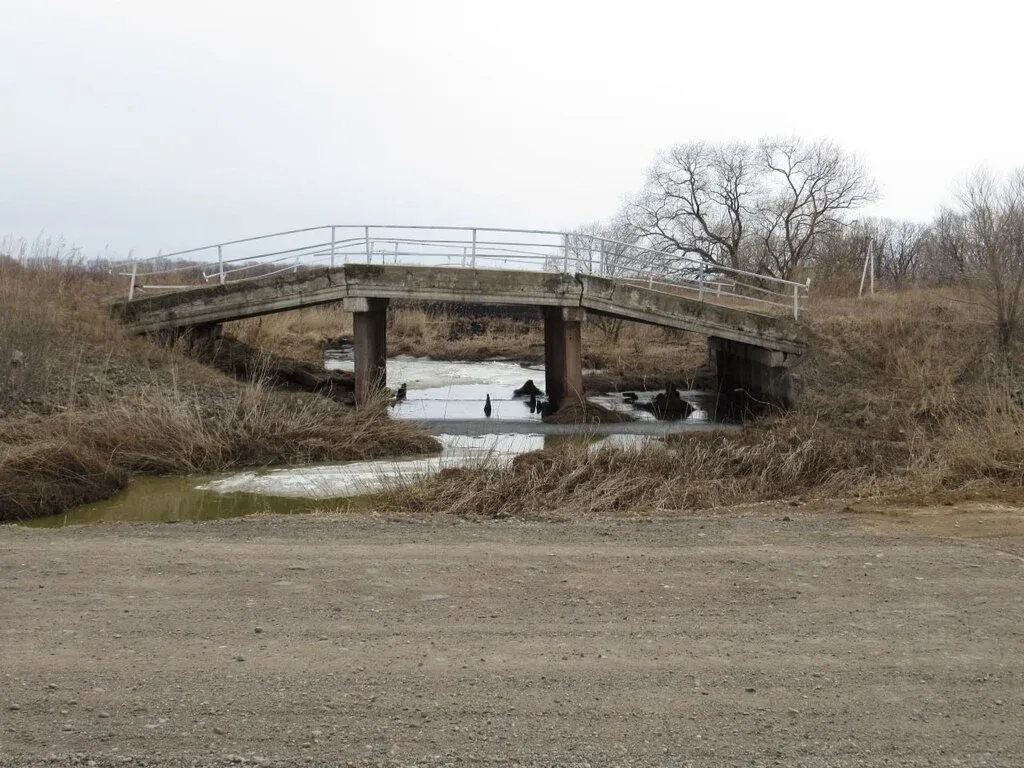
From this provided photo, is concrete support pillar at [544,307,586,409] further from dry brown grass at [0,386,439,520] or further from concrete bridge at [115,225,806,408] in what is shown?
dry brown grass at [0,386,439,520]

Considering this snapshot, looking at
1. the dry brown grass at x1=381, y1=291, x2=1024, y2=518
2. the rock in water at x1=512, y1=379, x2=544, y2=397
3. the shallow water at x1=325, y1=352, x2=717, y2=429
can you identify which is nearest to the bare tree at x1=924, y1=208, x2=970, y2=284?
the dry brown grass at x1=381, y1=291, x2=1024, y2=518

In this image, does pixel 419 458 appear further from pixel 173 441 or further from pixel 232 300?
pixel 232 300

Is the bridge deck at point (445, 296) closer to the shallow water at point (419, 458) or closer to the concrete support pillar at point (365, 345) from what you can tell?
the concrete support pillar at point (365, 345)

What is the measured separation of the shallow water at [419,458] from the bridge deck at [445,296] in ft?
8.81

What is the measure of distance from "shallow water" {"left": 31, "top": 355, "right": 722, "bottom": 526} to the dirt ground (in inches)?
154

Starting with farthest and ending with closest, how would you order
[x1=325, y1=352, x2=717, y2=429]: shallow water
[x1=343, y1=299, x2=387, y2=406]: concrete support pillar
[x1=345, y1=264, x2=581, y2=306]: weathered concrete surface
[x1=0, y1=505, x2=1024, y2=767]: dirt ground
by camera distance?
1. [x1=325, y1=352, x2=717, y2=429]: shallow water
2. [x1=343, y1=299, x2=387, y2=406]: concrete support pillar
3. [x1=345, y1=264, x2=581, y2=306]: weathered concrete surface
4. [x1=0, y1=505, x2=1024, y2=767]: dirt ground

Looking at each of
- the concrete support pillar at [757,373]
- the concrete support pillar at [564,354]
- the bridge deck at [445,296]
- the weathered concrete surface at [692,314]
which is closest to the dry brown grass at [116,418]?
the bridge deck at [445,296]

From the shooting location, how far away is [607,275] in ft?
72.8

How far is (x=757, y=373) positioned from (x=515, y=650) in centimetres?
2050

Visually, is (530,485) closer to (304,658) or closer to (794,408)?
(304,658)

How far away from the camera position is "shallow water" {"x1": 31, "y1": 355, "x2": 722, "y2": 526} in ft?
38.2

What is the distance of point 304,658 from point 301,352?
91.3 feet

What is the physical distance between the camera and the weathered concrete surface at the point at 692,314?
70.2 ft

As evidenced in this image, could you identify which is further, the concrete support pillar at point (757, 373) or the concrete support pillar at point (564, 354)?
the concrete support pillar at point (564, 354)
